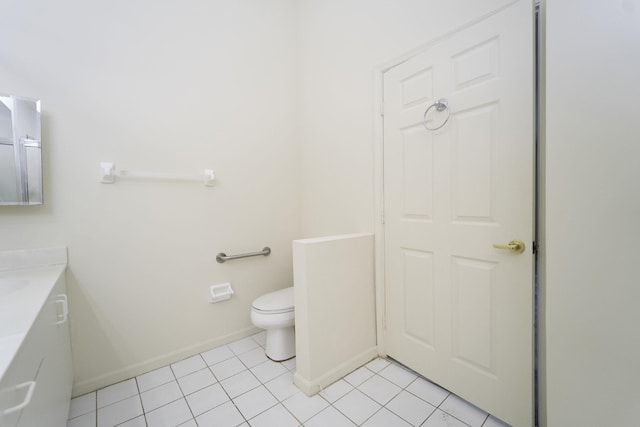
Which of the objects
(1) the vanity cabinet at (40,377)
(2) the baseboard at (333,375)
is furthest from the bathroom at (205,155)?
(2) the baseboard at (333,375)

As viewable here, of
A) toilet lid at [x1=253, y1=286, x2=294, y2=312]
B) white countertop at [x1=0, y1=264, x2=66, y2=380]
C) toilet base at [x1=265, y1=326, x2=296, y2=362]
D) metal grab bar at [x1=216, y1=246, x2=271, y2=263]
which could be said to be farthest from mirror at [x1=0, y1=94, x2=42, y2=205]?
toilet base at [x1=265, y1=326, x2=296, y2=362]

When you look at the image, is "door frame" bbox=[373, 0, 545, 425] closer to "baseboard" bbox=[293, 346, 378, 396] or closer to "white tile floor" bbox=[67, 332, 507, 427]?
"baseboard" bbox=[293, 346, 378, 396]

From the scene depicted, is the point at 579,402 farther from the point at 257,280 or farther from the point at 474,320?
the point at 257,280

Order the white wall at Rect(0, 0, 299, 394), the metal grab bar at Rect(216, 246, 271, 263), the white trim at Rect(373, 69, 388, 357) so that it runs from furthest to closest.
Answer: the metal grab bar at Rect(216, 246, 271, 263), the white trim at Rect(373, 69, 388, 357), the white wall at Rect(0, 0, 299, 394)

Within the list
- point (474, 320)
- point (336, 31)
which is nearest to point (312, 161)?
point (336, 31)

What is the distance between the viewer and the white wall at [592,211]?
84cm

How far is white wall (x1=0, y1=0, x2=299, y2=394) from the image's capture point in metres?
1.41

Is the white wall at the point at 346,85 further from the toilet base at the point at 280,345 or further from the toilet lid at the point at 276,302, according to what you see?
the toilet base at the point at 280,345

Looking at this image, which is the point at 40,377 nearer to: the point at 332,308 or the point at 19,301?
the point at 19,301

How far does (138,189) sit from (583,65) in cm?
222

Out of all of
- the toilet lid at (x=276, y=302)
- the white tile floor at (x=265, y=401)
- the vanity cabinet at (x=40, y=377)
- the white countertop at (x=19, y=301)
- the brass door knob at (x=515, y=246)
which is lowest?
the white tile floor at (x=265, y=401)

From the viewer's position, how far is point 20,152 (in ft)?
4.20

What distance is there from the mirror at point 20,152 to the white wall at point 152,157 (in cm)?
8

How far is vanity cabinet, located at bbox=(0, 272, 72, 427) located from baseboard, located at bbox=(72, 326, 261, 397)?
0.35 m
